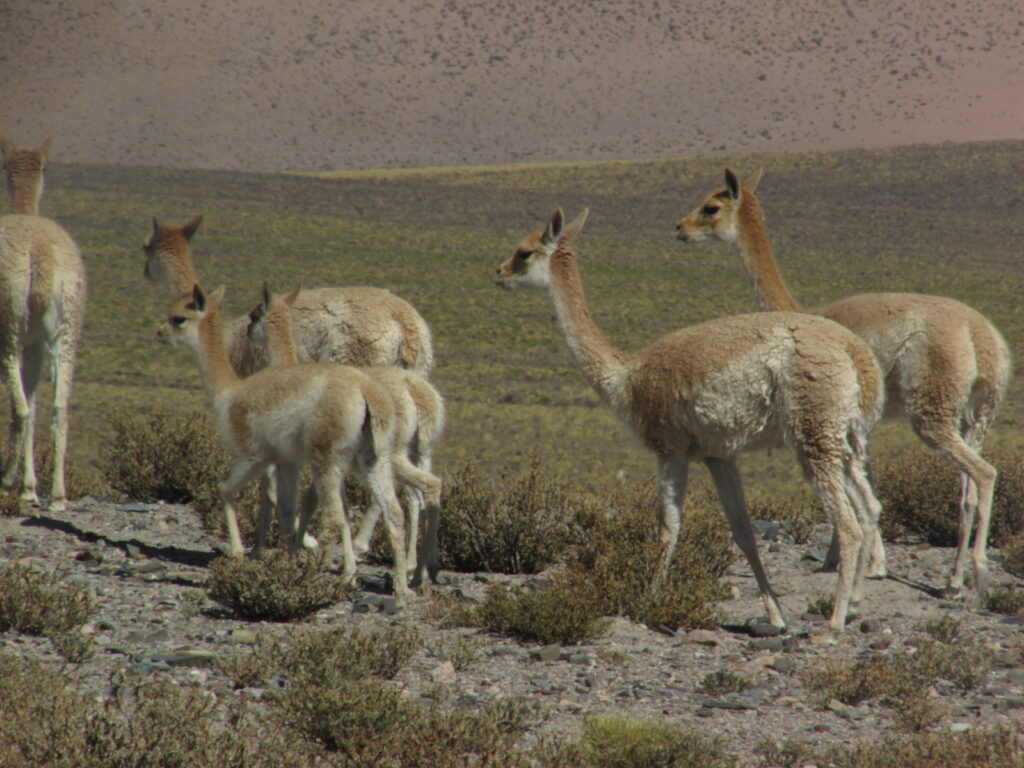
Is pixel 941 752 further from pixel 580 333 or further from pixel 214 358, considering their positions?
pixel 214 358

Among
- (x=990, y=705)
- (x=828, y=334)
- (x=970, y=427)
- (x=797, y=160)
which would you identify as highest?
(x=797, y=160)

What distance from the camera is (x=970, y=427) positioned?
8.37 meters

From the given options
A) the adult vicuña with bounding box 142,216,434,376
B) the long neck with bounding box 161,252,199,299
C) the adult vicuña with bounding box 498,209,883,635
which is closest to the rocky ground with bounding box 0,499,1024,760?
the adult vicuña with bounding box 498,209,883,635

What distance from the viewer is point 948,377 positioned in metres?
8.02

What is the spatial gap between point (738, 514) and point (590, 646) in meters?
1.27

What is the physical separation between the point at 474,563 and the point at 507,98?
111m

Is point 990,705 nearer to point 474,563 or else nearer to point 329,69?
point 474,563

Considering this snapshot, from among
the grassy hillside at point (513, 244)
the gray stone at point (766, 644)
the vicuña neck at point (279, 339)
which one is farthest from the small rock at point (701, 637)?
the grassy hillside at point (513, 244)

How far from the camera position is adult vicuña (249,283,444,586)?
7.24 meters

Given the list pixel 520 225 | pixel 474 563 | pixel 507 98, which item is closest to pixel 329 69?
pixel 507 98

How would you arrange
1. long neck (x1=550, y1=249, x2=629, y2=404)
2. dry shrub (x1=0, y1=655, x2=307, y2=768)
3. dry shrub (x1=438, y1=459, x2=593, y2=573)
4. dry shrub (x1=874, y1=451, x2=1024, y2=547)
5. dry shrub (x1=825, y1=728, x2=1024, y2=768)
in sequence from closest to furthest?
dry shrub (x1=0, y1=655, x2=307, y2=768) → dry shrub (x1=825, y1=728, x2=1024, y2=768) → long neck (x1=550, y1=249, x2=629, y2=404) → dry shrub (x1=438, y1=459, x2=593, y2=573) → dry shrub (x1=874, y1=451, x2=1024, y2=547)

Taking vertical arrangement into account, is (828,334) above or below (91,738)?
above

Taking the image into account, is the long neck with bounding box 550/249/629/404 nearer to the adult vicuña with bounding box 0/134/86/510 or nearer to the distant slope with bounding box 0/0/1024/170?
the adult vicuña with bounding box 0/134/86/510

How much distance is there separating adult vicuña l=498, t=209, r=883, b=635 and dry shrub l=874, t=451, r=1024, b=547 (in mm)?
2909
